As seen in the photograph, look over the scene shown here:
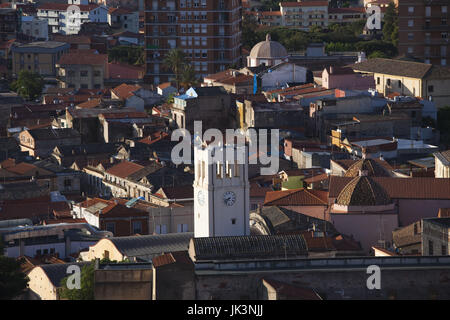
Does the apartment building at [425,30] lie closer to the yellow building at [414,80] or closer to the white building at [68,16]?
the yellow building at [414,80]

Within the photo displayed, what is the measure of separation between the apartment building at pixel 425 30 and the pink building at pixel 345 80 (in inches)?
777

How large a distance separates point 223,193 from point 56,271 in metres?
6.00

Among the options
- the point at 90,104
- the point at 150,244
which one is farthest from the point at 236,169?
the point at 90,104

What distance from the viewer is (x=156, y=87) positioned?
9819 centimetres

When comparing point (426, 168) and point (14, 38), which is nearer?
point (426, 168)

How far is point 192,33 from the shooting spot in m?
105

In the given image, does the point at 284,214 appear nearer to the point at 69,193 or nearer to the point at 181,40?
the point at 69,193

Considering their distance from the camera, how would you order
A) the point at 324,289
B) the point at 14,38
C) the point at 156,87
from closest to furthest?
the point at 324,289
the point at 156,87
the point at 14,38

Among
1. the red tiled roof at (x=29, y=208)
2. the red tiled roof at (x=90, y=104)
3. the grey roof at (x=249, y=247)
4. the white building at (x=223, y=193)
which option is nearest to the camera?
the grey roof at (x=249, y=247)

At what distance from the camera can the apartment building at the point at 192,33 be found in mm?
104875

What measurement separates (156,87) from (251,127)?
27.7 meters

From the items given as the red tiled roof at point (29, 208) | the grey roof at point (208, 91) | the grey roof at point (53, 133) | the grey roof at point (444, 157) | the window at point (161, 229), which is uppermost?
the grey roof at point (208, 91)

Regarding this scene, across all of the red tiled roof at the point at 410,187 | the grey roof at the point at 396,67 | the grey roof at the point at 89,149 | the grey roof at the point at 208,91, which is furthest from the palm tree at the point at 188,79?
the red tiled roof at the point at 410,187
